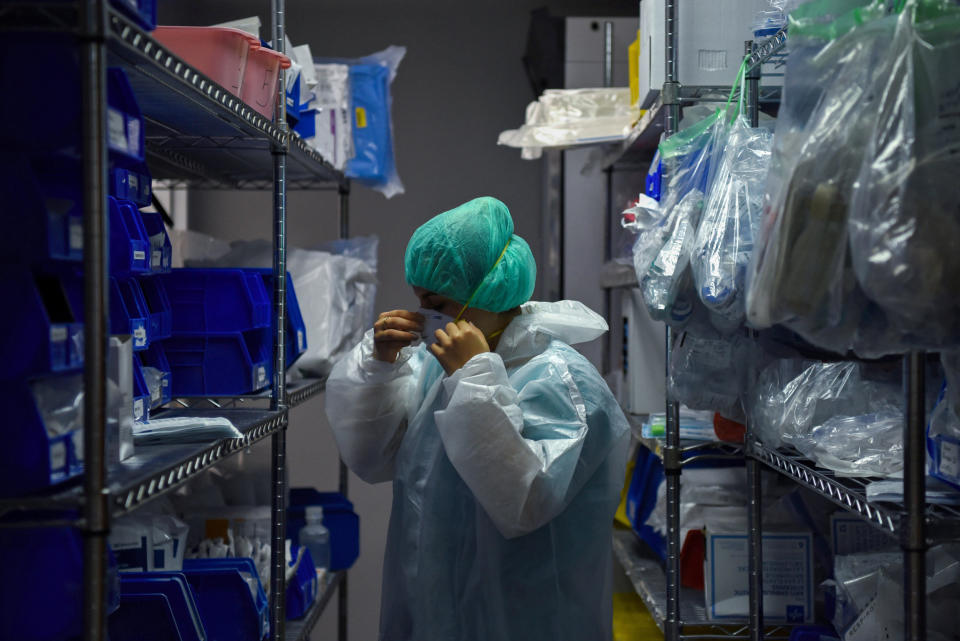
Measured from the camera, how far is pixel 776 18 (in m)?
1.64

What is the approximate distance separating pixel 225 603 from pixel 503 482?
2.19 feet

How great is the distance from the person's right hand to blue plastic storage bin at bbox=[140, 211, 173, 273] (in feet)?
1.59

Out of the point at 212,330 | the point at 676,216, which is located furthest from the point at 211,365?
the point at 676,216

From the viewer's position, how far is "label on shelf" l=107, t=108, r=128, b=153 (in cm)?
111

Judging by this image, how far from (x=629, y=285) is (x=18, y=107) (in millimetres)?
1969

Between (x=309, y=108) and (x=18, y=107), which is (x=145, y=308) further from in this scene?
(x=309, y=108)

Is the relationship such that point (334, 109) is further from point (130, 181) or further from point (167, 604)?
point (167, 604)

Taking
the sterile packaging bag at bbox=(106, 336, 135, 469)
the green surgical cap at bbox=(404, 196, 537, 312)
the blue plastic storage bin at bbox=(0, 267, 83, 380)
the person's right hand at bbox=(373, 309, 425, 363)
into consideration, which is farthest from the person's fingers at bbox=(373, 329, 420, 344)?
the blue plastic storage bin at bbox=(0, 267, 83, 380)

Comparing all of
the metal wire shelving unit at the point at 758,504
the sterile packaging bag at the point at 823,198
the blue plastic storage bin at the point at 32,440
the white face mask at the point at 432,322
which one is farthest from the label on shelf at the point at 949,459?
the blue plastic storage bin at the point at 32,440

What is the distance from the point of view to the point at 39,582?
1.03 meters

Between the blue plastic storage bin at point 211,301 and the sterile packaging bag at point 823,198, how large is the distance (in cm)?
117

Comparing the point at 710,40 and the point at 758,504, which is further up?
the point at 710,40

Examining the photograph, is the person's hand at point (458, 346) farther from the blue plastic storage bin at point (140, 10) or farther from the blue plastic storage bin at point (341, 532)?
the blue plastic storage bin at point (341, 532)

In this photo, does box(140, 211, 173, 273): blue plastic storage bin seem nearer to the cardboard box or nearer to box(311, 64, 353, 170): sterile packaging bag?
box(311, 64, 353, 170): sterile packaging bag
